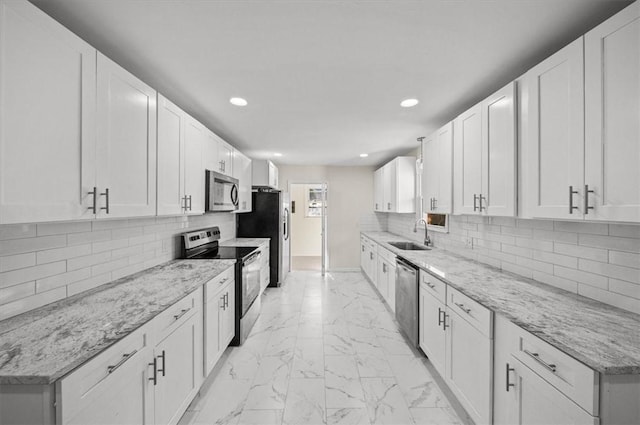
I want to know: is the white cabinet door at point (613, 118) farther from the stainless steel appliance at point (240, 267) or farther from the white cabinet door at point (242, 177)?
the white cabinet door at point (242, 177)

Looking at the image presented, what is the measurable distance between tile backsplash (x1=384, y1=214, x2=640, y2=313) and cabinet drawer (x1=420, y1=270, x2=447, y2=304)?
2.00 feet

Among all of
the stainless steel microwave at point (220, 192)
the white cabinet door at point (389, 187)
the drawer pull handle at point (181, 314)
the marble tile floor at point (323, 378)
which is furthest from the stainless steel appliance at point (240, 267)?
the white cabinet door at point (389, 187)

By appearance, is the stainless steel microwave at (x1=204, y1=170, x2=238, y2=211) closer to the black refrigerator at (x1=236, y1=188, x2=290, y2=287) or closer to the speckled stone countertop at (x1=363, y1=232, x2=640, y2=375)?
the black refrigerator at (x1=236, y1=188, x2=290, y2=287)

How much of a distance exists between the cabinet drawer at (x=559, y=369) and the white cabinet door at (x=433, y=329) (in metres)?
0.80

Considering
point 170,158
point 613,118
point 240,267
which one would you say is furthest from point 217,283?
point 613,118

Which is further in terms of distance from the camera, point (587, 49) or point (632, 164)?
point (587, 49)

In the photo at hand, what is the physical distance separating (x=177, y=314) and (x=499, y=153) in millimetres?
2366

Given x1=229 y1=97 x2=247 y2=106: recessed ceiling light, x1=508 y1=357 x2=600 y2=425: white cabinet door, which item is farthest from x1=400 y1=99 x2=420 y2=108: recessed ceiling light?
x1=508 y1=357 x2=600 y2=425: white cabinet door

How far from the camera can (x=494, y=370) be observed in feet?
4.97

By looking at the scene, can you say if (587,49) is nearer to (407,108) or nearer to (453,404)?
(407,108)

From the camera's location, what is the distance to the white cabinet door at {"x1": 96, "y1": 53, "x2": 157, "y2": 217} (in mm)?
1446

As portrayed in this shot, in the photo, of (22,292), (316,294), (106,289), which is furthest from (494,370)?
(316,294)

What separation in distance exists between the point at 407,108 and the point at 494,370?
2198mm

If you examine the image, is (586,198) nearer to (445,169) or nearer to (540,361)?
(540,361)
